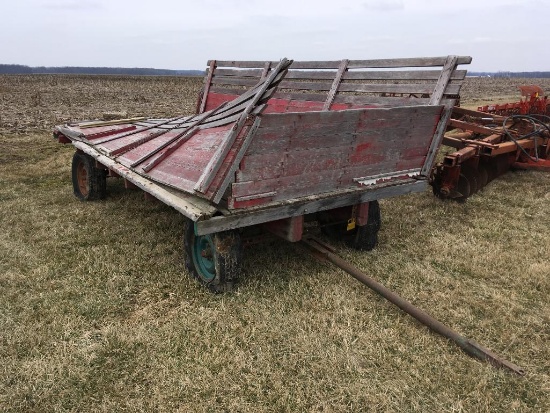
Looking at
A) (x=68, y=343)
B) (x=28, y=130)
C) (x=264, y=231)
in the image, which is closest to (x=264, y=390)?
(x=68, y=343)

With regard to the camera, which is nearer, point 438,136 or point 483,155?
point 438,136

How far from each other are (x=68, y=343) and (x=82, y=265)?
1.22 meters

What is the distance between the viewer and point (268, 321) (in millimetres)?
3131

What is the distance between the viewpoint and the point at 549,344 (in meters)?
2.90

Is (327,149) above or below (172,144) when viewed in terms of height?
Result: above

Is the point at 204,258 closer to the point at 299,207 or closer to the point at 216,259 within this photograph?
the point at 216,259

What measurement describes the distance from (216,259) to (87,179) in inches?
134

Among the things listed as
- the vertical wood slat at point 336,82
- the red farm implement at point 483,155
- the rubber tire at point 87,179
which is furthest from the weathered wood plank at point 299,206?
the rubber tire at point 87,179

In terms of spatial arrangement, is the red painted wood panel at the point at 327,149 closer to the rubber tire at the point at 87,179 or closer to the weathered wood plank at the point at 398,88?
the weathered wood plank at the point at 398,88

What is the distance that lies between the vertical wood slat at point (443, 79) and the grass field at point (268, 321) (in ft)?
5.02

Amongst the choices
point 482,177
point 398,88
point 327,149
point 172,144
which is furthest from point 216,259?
point 482,177

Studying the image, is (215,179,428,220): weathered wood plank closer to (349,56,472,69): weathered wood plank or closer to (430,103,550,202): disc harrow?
(349,56,472,69): weathered wood plank

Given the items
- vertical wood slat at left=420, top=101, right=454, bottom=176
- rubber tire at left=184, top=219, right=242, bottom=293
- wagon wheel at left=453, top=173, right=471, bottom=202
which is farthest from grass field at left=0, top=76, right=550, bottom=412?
vertical wood slat at left=420, top=101, right=454, bottom=176

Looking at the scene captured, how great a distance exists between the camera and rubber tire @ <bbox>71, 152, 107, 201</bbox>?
19.1 ft
